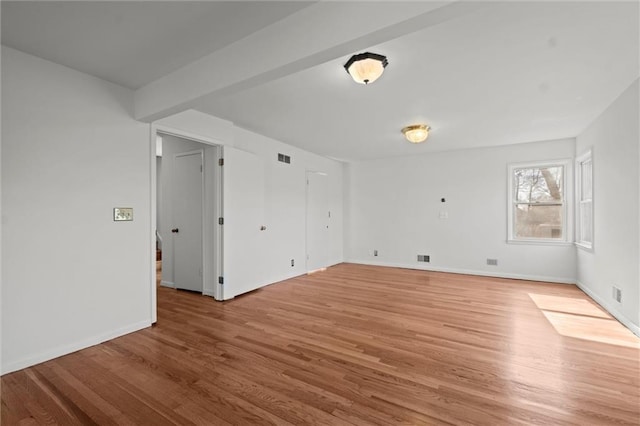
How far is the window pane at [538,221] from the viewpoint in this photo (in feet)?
16.9

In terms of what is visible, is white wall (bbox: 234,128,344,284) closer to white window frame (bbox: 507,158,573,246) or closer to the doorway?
the doorway

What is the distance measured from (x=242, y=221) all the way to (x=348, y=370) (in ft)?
8.86

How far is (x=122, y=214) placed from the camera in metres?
2.91

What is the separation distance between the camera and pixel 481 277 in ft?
17.9

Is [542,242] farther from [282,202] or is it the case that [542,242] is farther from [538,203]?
[282,202]

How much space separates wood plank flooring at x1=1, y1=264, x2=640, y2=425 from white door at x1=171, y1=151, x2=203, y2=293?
2.73 feet

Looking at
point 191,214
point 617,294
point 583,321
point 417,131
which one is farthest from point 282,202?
point 617,294

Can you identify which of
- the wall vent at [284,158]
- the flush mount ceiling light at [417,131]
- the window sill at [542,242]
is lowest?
the window sill at [542,242]

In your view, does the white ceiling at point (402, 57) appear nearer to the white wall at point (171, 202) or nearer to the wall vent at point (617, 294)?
the white wall at point (171, 202)

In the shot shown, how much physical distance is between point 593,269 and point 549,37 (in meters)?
3.67

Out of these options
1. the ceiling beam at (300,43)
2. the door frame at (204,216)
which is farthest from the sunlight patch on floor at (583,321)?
the door frame at (204,216)

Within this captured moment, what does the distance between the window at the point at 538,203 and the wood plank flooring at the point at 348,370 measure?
1.79 m

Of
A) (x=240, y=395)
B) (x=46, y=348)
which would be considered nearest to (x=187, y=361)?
(x=240, y=395)

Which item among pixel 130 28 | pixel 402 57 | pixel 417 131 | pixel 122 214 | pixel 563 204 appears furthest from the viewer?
pixel 563 204
